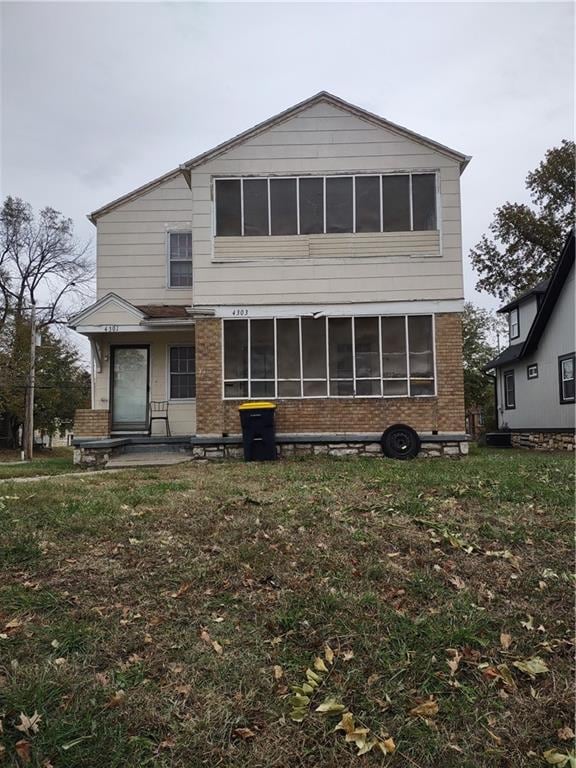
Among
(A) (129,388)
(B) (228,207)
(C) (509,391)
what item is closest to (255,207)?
(B) (228,207)

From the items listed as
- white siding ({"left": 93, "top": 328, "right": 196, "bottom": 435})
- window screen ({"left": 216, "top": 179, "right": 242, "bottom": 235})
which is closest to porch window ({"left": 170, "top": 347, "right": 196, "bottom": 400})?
white siding ({"left": 93, "top": 328, "right": 196, "bottom": 435})

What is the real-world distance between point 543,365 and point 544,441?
2555 mm

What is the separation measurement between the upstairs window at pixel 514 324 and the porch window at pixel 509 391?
1.50m

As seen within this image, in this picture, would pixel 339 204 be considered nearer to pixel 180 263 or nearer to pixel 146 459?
pixel 180 263

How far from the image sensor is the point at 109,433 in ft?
41.8

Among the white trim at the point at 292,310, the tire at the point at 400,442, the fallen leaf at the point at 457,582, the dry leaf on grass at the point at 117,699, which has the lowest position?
the dry leaf on grass at the point at 117,699

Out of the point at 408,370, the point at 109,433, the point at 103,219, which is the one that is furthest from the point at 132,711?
the point at 103,219

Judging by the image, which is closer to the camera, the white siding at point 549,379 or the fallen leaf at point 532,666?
the fallen leaf at point 532,666

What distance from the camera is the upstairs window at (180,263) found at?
45.9ft

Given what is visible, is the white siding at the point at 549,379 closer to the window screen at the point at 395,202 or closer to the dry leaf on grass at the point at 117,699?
the window screen at the point at 395,202

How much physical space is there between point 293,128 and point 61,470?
27.5 ft

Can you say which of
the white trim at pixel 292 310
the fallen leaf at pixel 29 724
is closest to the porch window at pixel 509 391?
the white trim at pixel 292 310

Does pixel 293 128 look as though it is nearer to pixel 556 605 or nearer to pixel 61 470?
pixel 61 470

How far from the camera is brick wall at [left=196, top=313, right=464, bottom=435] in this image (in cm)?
1135
